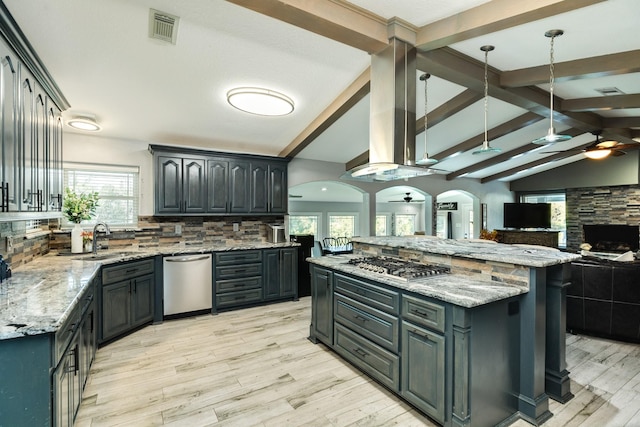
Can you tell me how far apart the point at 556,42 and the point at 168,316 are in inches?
208

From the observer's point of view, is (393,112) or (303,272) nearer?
(393,112)

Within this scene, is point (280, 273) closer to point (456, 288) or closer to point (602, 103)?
point (456, 288)

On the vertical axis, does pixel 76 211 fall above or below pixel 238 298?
above

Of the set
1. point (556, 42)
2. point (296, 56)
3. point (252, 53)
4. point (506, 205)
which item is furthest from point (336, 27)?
point (506, 205)

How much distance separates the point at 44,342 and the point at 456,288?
235 centimetres

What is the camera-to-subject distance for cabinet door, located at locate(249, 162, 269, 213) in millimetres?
4969

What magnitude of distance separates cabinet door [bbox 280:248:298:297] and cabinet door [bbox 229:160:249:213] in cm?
97

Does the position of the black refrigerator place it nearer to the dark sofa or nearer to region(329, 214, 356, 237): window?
the dark sofa

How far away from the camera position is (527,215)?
28.6 feet

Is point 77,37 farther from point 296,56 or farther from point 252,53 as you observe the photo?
point 296,56

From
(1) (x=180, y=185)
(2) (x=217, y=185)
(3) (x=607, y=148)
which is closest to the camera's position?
(3) (x=607, y=148)

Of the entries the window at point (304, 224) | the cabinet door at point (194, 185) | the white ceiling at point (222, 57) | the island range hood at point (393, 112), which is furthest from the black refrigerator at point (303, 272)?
the window at point (304, 224)

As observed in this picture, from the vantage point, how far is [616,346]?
336 centimetres

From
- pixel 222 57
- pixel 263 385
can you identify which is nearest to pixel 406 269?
pixel 263 385
